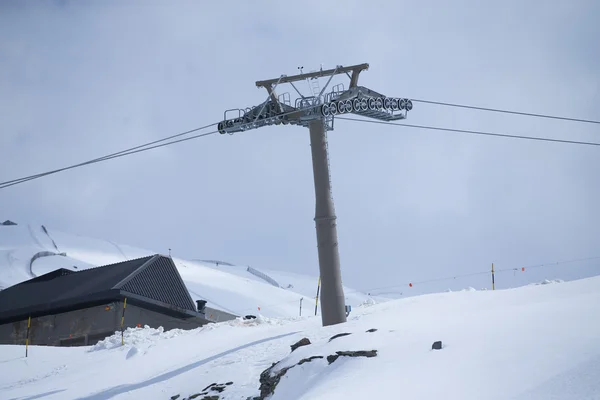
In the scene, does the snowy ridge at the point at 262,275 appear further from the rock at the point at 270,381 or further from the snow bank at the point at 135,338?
the rock at the point at 270,381

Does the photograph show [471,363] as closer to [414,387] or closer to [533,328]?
[414,387]

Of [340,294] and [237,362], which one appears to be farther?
[340,294]

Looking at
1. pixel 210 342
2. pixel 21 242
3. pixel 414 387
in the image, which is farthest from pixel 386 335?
pixel 21 242

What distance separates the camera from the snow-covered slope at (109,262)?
7200 cm

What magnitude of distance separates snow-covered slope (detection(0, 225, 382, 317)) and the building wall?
1228 inches

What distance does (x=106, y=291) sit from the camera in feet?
108


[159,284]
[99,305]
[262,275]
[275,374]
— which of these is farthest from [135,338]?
[262,275]

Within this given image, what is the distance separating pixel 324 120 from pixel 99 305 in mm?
16207

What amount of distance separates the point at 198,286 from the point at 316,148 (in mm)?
58686

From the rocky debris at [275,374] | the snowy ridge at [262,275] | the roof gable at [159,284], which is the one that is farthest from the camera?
the snowy ridge at [262,275]

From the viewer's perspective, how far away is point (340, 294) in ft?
73.7

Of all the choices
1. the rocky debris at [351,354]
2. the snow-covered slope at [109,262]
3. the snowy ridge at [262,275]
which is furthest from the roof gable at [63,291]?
the snowy ridge at [262,275]

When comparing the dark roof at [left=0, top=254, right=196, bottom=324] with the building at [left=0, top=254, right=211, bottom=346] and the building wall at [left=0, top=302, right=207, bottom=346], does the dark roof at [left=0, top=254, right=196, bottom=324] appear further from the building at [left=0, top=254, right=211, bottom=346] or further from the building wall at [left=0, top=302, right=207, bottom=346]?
the building wall at [left=0, top=302, right=207, bottom=346]

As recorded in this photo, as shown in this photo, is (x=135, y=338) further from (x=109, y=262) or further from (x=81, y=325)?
(x=109, y=262)
